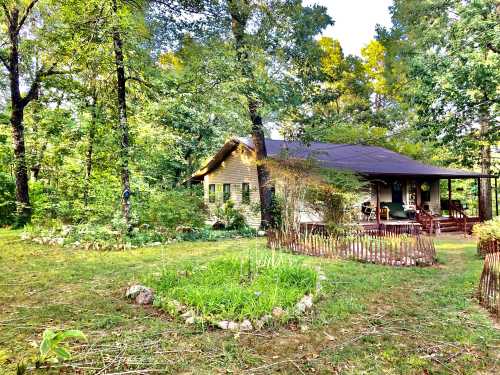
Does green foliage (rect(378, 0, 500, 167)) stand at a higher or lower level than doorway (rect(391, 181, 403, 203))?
higher

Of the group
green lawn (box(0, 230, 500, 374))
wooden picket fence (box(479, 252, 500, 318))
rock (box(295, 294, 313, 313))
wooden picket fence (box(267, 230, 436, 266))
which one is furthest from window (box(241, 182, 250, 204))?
wooden picket fence (box(479, 252, 500, 318))

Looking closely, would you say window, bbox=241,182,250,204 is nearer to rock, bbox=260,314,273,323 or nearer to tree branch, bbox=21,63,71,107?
tree branch, bbox=21,63,71,107

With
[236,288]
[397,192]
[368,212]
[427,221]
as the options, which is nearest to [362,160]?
[368,212]

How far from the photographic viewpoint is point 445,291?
587cm

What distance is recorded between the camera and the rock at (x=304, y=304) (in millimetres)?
4691

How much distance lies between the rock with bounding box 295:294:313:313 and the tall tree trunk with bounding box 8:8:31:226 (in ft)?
42.3

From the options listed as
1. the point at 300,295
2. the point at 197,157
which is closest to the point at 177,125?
the point at 197,157

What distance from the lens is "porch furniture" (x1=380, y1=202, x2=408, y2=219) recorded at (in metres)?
17.7

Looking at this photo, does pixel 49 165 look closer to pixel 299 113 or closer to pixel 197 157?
pixel 197 157

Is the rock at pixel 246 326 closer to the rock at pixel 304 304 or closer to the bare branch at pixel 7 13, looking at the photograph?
the rock at pixel 304 304

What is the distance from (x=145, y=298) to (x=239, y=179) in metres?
13.6

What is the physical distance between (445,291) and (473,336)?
2.00 metres

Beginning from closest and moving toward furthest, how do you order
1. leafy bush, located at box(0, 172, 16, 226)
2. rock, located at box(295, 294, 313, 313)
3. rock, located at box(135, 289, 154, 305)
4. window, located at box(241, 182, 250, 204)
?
rock, located at box(295, 294, 313, 313), rock, located at box(135, 289, 154, 305), leafy bush, located at box(0, 172, 16, 226), window, located at box(241, 182, 250, 204)

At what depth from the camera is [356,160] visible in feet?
58.2
